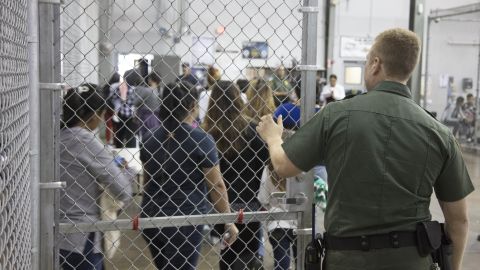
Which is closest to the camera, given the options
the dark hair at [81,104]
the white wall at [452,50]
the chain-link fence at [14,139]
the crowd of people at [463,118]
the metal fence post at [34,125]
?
the chain-link fence at [14,139]

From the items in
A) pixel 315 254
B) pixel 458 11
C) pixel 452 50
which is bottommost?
pixel 315 254

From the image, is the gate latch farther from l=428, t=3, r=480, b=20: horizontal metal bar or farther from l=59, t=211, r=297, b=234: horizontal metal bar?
l=428, t=3, r=480, b=20: horizontal metal bar

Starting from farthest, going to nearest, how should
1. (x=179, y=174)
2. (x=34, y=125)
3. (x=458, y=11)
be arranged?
(x=458, y=11)
(x=179, y=174)
(x=34, y=125)

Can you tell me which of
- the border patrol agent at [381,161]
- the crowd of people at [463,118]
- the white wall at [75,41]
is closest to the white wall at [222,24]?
the white wall at [75,41]

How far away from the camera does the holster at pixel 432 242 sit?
230cm

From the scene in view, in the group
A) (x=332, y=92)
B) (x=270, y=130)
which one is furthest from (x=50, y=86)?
(x=332, y=92)

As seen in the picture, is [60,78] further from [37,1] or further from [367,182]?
[367,182]

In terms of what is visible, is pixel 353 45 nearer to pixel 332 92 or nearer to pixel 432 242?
pixel 332 92

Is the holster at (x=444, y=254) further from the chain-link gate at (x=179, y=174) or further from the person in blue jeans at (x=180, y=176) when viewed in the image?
the person in blue jeans at (x=180, y=176)

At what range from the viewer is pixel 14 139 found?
69.7 inches

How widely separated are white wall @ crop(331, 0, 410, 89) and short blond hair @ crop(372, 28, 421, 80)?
18588 millimetres

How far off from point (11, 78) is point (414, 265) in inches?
64.8

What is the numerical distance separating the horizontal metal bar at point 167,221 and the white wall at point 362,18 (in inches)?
727

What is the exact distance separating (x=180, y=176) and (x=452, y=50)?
65.0 feet
